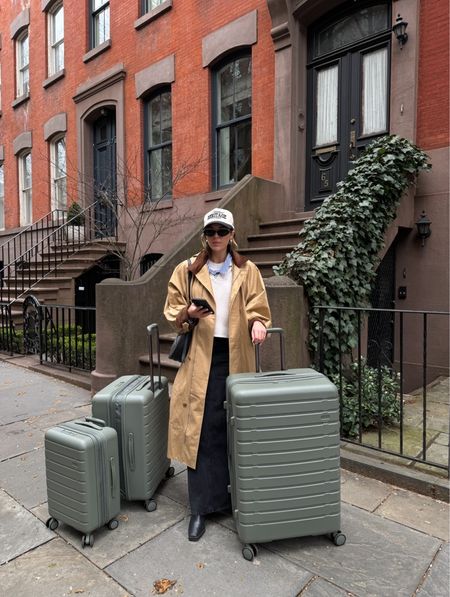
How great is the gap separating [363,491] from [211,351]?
5.31ft

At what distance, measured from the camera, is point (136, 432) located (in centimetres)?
279

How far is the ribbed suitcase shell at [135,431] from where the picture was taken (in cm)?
279

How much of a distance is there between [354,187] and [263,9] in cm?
442

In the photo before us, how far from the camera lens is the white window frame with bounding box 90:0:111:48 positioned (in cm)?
1098

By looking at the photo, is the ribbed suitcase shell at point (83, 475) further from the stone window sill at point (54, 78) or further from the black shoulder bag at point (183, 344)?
the stone window sill at point (54, 78)

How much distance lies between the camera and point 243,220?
22.7 feet

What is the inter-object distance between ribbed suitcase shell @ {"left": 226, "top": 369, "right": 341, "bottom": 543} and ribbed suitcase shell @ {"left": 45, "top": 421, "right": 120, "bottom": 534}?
0.78 m

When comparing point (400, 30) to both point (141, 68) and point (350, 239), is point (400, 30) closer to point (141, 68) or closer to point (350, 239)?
point (350, 239)

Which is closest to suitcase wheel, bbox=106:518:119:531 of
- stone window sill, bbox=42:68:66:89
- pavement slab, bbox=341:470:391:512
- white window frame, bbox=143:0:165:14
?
pavement slab, bbox=341:470:391:512

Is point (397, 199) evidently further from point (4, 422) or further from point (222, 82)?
point (4, 422)

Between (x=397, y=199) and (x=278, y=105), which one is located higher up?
(x=278, y=105)

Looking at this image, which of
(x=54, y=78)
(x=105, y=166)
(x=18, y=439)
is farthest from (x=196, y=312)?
(x=54, y=78)

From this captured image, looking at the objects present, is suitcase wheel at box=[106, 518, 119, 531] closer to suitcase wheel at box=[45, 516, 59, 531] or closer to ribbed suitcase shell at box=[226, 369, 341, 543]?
suitcase wheel at box=[45, 516, 59, 531]

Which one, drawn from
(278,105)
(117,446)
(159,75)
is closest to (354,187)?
(278,105)
